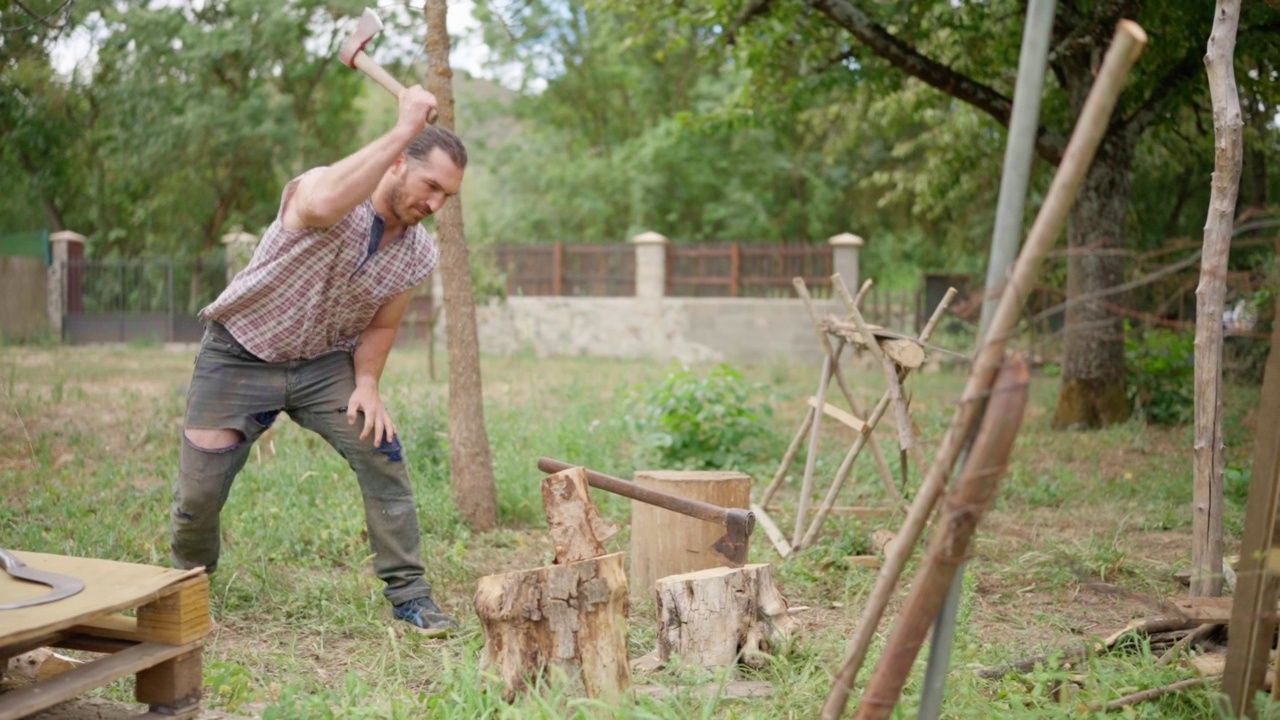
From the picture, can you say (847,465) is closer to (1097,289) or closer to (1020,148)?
(1020,148)

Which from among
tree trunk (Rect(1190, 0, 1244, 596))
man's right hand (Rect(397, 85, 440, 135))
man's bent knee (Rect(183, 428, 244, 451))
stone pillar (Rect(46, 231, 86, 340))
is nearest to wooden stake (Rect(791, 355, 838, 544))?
tree trunk (Rect(1190, 0, 1244, 596))

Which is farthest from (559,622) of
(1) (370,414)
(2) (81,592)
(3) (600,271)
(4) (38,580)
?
(3) (600,271)

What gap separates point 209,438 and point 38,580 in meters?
1.15

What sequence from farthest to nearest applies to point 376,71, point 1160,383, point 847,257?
point 847,257
point 1160,383
point 376,71

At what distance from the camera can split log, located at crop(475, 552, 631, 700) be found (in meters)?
3.28

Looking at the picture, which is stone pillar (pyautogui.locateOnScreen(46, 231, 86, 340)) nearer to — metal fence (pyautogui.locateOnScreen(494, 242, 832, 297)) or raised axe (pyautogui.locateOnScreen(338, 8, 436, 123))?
metal fence (pyautogui.locateOnScreen(494, 242, 832, 297))

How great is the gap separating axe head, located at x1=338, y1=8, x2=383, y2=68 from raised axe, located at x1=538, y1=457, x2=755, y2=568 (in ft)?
5.31

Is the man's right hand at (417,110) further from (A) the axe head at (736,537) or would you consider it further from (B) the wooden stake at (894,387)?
(B) the wooden stake at (894,387)

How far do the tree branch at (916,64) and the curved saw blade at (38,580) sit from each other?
25.1 ft

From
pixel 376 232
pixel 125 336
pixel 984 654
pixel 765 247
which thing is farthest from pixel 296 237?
pixel 125 336

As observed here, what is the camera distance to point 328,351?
13.6 feet

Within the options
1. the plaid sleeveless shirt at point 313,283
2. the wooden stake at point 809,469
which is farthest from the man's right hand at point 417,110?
the wooden stake at point 809,469

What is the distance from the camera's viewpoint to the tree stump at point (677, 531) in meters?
4.69

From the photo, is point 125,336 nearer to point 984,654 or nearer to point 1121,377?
point 1121,377
